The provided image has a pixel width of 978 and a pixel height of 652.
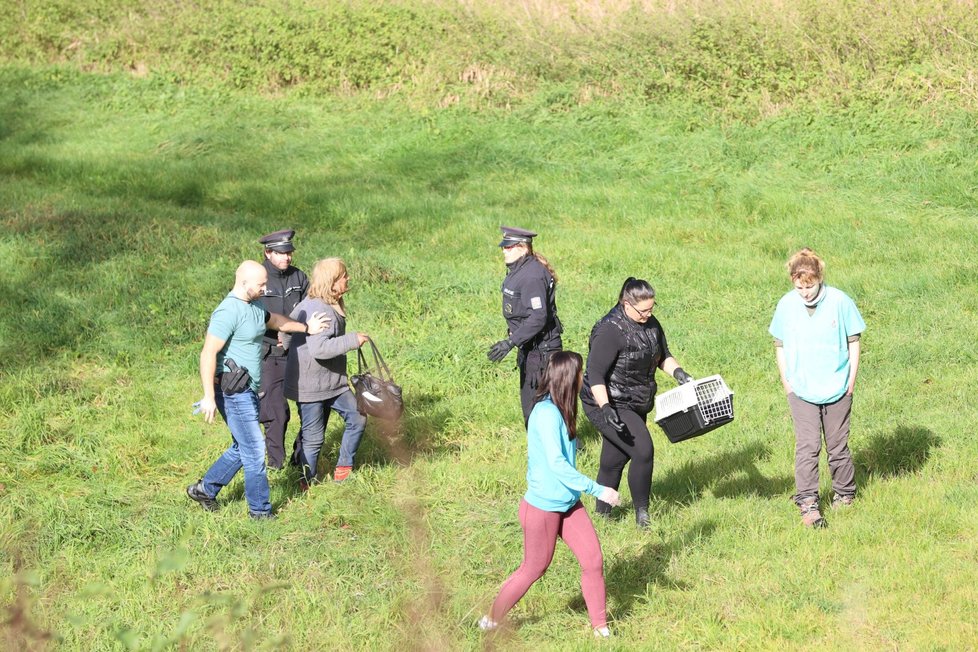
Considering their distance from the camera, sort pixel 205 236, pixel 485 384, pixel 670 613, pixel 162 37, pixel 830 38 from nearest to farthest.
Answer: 1. pixel 670 613
2. pixel 485 384
3. pixel 205 236
4. pixel 830 38
5. pixel 162 37

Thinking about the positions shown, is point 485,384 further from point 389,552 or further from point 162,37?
point 162,37

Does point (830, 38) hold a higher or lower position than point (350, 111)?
higher

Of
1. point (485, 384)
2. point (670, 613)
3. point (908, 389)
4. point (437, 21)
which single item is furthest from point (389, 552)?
point (437, 21)

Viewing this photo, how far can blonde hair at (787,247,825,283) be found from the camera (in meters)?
6.61

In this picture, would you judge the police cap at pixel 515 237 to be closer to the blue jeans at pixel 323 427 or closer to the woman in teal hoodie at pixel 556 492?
the blue jeans at pixel 323 427

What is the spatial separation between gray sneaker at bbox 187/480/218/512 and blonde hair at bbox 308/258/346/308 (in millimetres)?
1528

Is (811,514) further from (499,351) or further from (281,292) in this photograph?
(281,292)

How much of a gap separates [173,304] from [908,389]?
24.2 ft

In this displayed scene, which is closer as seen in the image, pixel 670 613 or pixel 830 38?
pixel 670 613

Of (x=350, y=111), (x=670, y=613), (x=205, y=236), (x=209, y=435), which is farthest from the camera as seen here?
(x=350, y=111)

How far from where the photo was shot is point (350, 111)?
19359mm

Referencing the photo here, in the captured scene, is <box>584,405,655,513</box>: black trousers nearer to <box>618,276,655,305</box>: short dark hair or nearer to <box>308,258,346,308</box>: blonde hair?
<box>618,276,655,305</box>: short dark hair

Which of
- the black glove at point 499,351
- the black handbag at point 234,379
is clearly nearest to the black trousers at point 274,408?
the black handbag at point 234,379

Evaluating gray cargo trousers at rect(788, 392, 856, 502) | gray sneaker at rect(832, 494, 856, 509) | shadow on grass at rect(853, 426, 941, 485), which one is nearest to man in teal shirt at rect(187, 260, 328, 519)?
gray cargo trousers at rect(788, 392, 856, 502)
